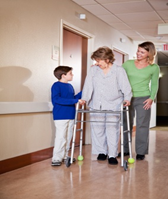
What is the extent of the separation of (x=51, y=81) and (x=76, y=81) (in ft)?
3.49

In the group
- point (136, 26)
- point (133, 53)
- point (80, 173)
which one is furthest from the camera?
point (133, 53)

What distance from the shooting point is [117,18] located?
19.7 ft

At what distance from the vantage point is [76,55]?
17.7ft

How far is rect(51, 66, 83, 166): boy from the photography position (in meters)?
3.79

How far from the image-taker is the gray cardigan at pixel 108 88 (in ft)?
12.8

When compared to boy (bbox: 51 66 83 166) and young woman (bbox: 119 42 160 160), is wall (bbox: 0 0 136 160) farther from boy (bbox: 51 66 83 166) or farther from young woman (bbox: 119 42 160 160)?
young woman (bbox: 119 42 160 160)

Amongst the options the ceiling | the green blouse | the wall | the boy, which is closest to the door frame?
the wall

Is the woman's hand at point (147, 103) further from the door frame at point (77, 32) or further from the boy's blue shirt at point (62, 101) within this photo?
the door frame at point (77, 32)

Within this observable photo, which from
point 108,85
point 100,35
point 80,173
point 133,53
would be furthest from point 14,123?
point 133,53

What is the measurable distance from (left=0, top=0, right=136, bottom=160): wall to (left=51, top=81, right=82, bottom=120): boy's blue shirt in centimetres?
32

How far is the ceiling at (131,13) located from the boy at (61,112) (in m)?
1.59

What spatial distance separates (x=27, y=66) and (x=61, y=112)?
661mm

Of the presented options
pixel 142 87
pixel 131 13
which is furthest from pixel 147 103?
pixel 131 13

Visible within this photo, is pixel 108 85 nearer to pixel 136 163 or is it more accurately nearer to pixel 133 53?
pixel 136 163
